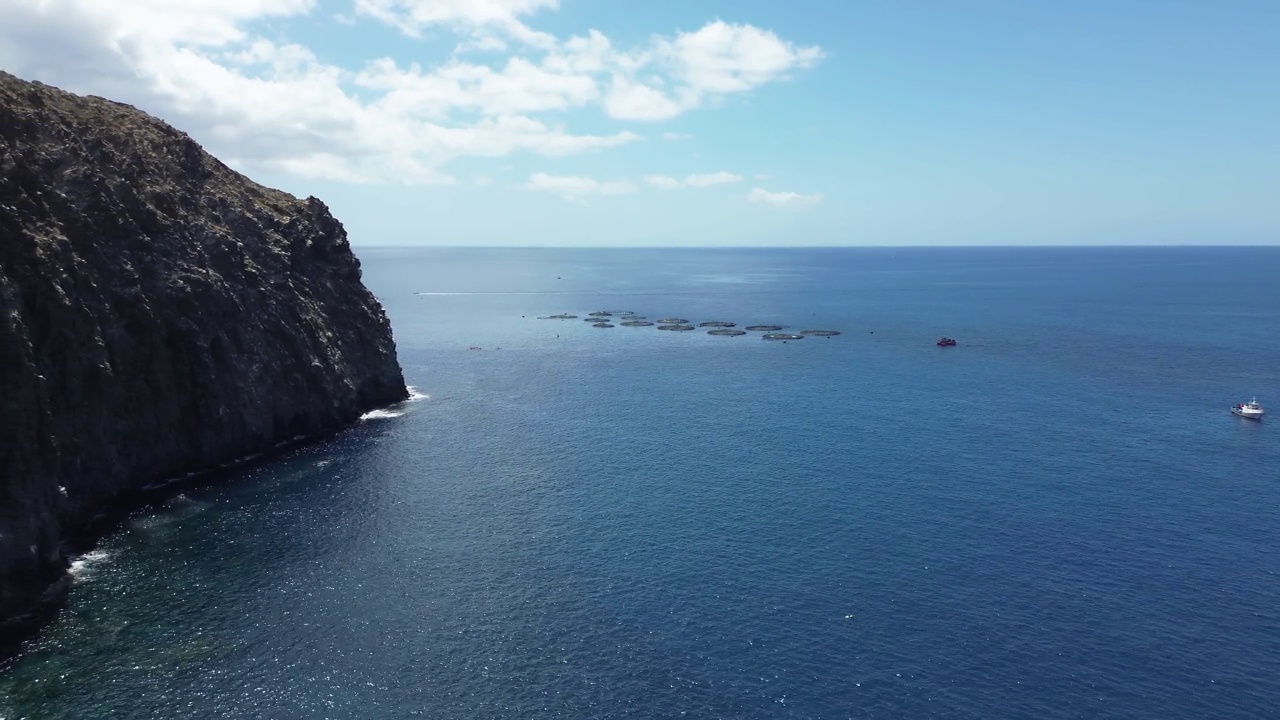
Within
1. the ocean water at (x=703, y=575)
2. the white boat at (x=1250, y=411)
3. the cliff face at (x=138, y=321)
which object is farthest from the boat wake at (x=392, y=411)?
the white boat at (x=1250, y=411)

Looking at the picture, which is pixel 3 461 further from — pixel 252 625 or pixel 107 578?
pixel 252 625

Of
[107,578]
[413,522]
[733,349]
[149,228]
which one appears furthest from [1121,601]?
[733,349]

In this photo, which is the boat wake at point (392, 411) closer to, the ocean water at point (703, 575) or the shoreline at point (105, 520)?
the ocean water at point (703, 575)

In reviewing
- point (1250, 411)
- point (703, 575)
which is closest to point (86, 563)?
point (703, 575)

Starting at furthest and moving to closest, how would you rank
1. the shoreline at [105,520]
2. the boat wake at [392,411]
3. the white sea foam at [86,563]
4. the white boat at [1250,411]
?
the boat wake at [392,411] → the white boat at [1250,411] → the white sea foam at [86,563] → the shoreline at [105,520]

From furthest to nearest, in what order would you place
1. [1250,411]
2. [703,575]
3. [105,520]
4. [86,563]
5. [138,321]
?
[1250,411] → [138,321] → [105,520] → [86,563] → [703,575]

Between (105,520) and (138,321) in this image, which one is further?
(138,321)

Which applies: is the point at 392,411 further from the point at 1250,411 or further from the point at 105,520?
the point at 1250,411
